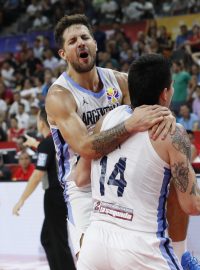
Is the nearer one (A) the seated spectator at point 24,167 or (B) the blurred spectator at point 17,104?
(A) the seated spectator at point 24,167

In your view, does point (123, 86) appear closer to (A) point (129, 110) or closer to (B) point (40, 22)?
(A) point (129, 110)

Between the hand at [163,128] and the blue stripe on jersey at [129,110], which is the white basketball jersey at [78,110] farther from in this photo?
the hand at [163,128]

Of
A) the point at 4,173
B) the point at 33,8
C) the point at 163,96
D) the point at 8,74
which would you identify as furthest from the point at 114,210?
the point at 33,8

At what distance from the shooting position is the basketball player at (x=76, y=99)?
3952 millimetres

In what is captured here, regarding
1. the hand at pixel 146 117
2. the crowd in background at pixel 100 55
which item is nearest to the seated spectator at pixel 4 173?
the crowd in background at pixel 100 55

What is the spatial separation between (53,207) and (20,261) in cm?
159

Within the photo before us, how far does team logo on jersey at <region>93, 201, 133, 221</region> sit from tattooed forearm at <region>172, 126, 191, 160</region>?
0.39 meters

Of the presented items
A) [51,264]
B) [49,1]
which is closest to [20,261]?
[51,264]

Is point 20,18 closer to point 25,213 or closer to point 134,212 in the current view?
point 25,213

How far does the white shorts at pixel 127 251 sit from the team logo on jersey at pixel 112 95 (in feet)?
4.31

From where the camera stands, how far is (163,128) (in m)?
3.03

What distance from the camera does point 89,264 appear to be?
3154mm

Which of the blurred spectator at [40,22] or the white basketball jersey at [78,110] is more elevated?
the white basketball jersey at [78,110]

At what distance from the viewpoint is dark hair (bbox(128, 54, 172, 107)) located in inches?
120
